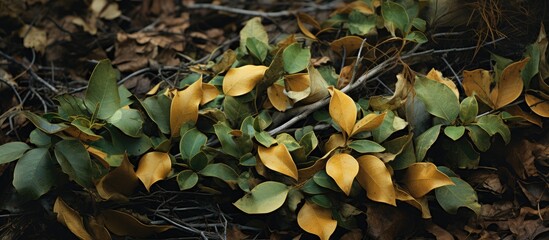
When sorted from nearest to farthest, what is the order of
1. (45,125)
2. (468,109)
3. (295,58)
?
(45,125), (468,109), (295,58)

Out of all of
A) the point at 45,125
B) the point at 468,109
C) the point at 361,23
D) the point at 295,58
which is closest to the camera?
the point at 45,125

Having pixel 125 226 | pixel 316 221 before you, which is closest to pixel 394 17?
pixel 316 221

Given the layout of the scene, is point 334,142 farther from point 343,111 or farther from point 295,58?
point 295,58

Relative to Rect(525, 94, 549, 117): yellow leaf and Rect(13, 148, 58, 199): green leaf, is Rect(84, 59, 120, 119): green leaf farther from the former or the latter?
Rect(525, 94, 549, 117): yellow leaf

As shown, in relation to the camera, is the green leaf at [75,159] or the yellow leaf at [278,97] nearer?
the green leaf at [75,159]

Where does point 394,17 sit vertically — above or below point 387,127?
above

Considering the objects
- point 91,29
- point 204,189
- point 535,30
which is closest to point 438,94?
point 535,30

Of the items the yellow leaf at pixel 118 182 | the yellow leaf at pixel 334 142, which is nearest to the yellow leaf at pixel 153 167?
the yellow leaf at pixel 118 182

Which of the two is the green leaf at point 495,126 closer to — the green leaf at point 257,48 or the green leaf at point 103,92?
the green leaf at point 257,48
